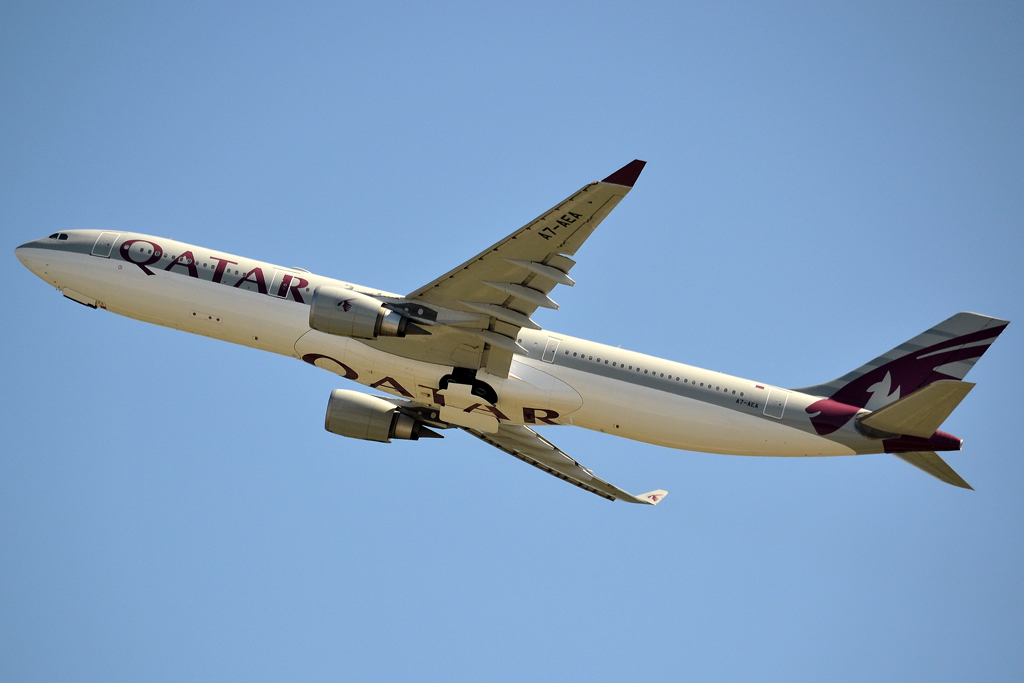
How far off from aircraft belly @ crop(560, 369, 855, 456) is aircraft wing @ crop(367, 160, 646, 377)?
3296 mm

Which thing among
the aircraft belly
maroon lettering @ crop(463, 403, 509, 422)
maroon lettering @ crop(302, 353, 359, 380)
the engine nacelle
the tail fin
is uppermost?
the tail fin

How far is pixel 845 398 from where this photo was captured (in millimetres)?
29000

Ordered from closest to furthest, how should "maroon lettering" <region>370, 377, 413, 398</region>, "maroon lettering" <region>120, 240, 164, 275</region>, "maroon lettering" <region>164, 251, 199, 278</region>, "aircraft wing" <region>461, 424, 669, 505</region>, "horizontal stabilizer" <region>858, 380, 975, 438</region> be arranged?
"horizontal stabilizer" <region>858, 380, 975, 438</region> < "maroon lettering" <region>370, 377, 413, 398</region> < "maroon lettering" <region>164, 251, 199, 278</region> < "maroon lettering" <region>120, 240, 164, 275</region> < "aircraft wing" <region>461, 424, 669, 505</region>

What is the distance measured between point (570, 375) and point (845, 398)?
929cm

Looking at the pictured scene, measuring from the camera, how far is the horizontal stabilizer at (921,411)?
24.6 meters

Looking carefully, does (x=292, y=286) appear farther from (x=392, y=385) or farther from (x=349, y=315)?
(x=392, y=385)

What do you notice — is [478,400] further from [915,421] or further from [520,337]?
[915,421]

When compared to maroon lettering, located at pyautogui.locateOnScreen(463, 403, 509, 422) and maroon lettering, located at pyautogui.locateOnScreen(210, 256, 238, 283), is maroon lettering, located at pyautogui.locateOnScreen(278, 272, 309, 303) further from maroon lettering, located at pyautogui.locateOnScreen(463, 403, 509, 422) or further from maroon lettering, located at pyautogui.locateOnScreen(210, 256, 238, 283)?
maroon lettering, located at pyautogui.locateOnScreen(463, 403, 509, 422)

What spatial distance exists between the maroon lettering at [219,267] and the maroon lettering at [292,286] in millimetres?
1905

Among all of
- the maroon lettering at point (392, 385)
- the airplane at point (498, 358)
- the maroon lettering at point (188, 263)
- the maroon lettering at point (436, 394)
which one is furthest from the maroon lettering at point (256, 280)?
the maroon lettering at point (436, 394)

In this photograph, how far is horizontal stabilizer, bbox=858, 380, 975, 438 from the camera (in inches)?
968

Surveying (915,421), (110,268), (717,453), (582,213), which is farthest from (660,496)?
(110,268)

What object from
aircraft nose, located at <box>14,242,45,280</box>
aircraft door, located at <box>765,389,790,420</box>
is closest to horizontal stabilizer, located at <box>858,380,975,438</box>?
aircraft door, located at <box>765,389,790,420</box>

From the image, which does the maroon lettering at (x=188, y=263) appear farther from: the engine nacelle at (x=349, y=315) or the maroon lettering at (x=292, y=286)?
the engine nacelle at (x=349, y=315)
